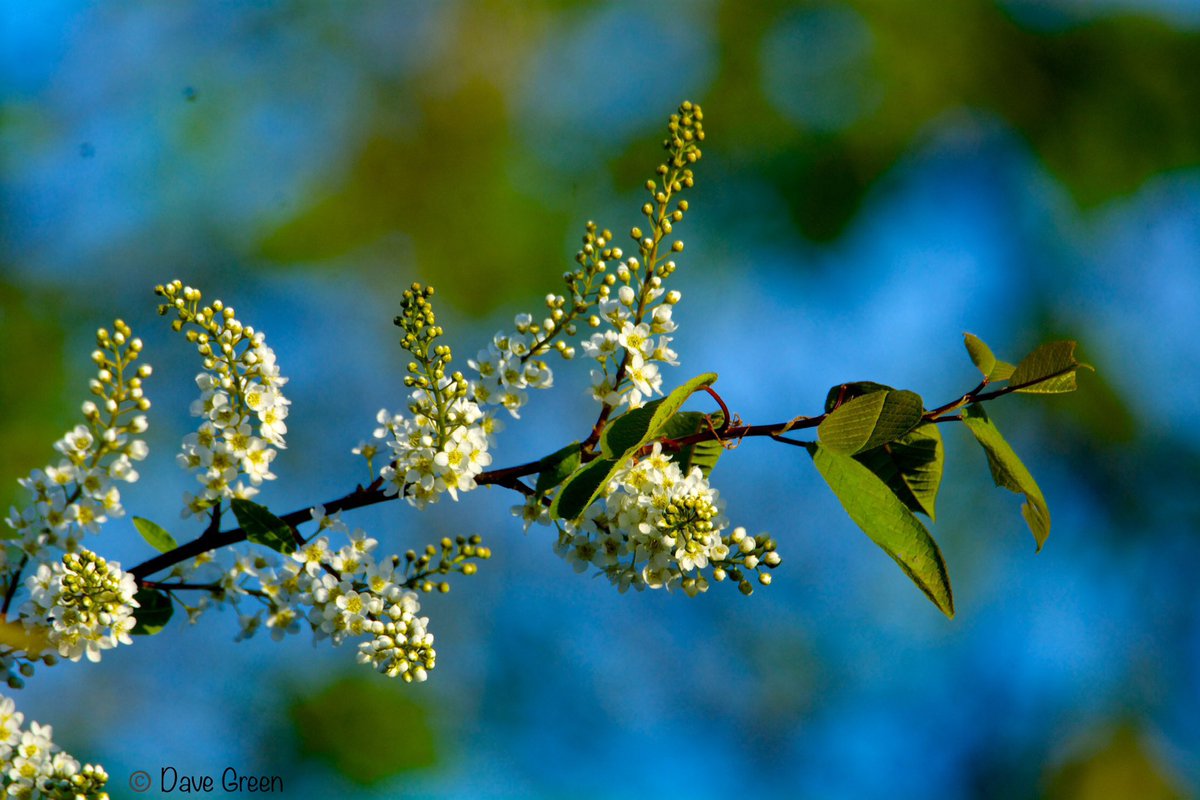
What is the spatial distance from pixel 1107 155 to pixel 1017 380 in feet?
33.1

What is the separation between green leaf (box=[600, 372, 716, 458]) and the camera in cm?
87

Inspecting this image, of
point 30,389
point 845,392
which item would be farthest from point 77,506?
point 30,389

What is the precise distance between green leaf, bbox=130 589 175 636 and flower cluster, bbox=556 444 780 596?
1.40ft

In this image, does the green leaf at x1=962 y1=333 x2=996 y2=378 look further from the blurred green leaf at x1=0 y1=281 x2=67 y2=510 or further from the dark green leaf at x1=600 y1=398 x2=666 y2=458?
the blurred green leaf at x1=0 y1=281 x2=67 y2=510

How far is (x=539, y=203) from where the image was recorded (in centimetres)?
803

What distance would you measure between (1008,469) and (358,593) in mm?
640

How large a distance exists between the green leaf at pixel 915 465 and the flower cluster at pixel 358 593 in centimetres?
43

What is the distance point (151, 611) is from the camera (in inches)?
41.2

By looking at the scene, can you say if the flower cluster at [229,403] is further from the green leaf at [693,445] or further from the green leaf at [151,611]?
the green leaf at [693,445]

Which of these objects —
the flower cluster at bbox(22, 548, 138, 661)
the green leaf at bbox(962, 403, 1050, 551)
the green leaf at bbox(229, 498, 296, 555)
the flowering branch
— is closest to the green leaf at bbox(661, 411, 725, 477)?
the flowering branch

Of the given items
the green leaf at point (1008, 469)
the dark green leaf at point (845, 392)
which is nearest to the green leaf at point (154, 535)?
the dark green leaf at point (845, 392)

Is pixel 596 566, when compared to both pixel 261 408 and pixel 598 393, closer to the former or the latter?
pixel 598 393

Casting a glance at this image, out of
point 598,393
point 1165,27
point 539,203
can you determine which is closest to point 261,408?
point 598,393

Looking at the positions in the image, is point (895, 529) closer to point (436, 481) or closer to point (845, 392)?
point (845, 392)
